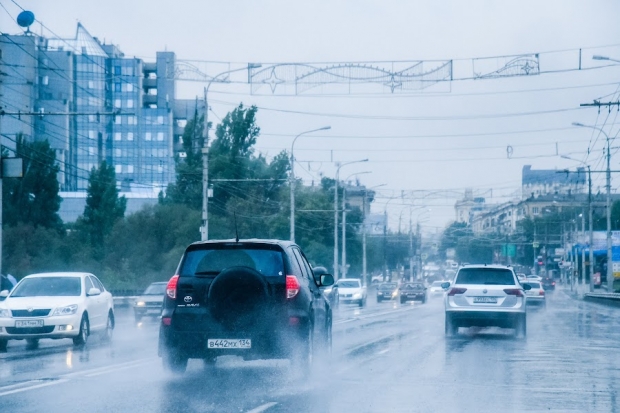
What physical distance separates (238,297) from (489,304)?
43.6ft

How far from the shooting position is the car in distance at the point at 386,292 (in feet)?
251

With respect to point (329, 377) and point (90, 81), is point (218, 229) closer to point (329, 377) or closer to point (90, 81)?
point (329, 377)

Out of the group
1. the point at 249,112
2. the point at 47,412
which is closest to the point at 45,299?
the point at 47,412

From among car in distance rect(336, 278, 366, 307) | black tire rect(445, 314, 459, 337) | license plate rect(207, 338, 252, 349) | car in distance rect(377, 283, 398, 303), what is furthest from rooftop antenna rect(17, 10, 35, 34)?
car in distance rect(377, 283, 398, 303)

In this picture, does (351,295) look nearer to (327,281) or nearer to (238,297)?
(327,281)

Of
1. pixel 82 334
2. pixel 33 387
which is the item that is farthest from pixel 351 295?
pixel 33 387

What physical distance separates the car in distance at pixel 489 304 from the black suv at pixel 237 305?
12.2 metres

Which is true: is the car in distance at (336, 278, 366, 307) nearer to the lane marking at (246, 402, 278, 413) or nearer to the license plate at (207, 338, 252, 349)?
the license plate at (207, 338, 252, 349)

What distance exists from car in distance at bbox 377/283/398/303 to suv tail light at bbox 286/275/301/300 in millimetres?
62160

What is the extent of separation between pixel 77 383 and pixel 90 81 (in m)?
140

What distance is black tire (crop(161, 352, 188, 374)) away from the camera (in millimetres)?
14918

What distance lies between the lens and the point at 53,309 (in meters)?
22.7

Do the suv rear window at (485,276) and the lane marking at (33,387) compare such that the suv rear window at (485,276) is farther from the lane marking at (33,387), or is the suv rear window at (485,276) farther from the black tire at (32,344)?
the lane marking at (33,387)

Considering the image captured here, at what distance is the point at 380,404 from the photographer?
1218cm
